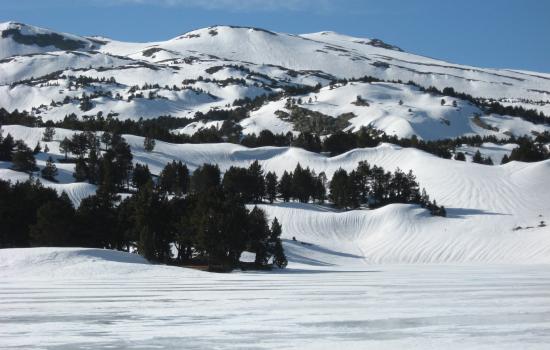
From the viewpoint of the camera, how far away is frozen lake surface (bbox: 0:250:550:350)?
513 inches

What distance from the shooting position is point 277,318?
1631 cm

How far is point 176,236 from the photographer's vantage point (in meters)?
52.4

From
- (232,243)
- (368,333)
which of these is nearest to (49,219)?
(232,243)

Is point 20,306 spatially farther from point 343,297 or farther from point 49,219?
point 49,219

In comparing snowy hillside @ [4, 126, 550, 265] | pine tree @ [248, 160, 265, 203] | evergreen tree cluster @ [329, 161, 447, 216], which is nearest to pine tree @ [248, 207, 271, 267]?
snowy hillside @ [4, 126, 550, 265]

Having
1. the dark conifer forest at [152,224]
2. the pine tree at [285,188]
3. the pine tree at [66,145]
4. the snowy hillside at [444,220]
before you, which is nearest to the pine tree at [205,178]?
the snowy hillside at [444,220]

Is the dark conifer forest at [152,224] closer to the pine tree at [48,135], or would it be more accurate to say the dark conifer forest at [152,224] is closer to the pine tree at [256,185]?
the pine tree at [256,185]

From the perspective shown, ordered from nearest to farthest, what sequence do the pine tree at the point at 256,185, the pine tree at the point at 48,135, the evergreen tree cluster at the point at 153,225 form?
the evergreen tree cluster at the point at 153,225, the pine tree at the point at 256,185, the pine tree at the point at 48,135

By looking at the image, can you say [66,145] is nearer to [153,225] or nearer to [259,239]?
[153,225]

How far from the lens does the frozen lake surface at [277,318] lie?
A: 42.8ft

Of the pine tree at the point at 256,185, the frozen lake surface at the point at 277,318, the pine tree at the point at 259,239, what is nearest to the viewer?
the frozen lake surface at the point at 277,318

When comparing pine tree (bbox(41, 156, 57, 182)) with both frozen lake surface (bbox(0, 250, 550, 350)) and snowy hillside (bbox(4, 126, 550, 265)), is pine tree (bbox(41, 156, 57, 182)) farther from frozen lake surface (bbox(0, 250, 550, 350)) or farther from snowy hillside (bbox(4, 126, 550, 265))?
frozen lake surface (bbox(0, 250, 550, 350))

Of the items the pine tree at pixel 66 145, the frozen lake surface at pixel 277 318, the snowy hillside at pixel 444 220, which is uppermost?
the pine tree at pixel 66 145

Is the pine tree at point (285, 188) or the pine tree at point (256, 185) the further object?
the pine tree at point (285, 188)
